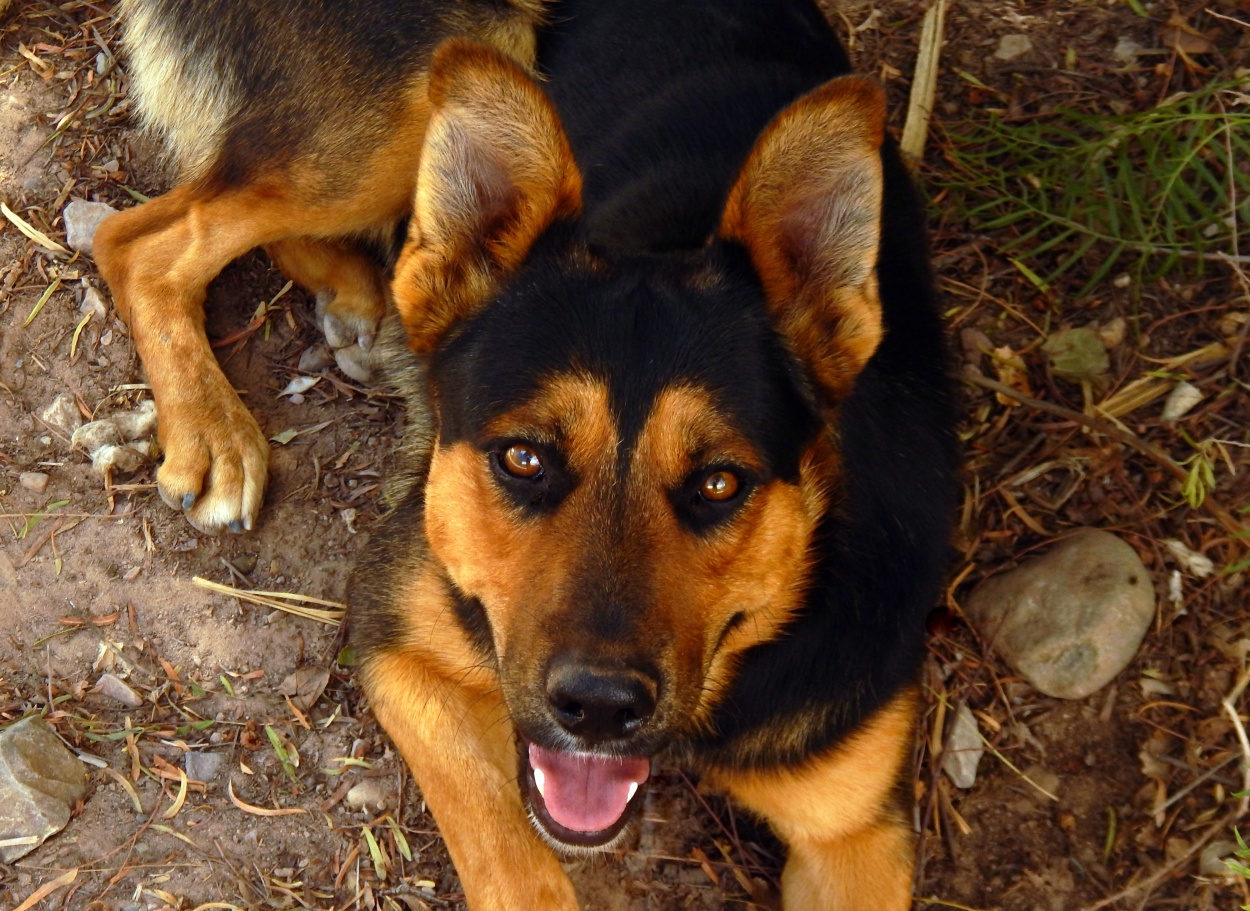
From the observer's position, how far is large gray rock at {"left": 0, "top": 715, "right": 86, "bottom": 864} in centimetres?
Answer: 316

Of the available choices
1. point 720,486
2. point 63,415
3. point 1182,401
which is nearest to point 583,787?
point 720,486

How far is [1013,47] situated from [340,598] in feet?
10.6

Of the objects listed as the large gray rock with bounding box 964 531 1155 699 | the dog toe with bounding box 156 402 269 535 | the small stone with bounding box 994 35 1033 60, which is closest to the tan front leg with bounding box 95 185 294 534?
the dog toe with bounding box 156 402 269 535

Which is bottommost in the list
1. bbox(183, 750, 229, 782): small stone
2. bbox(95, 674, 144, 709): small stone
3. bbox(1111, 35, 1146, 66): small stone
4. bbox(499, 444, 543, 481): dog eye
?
bbox(183, 750, 229, 782): small stone

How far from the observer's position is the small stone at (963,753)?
3.49 metres

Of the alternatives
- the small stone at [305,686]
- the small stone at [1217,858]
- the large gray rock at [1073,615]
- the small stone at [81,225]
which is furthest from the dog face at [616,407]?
the small stone at [81,225]

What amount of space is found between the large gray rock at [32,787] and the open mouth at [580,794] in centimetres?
148

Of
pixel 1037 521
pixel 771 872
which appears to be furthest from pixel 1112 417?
pixel 771 872

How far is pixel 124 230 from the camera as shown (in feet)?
12.7

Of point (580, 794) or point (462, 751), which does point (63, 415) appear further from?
point (580, 794)

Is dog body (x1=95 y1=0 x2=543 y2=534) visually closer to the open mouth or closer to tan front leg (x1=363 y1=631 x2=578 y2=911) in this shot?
tan front leg (x1=363 y1=631 x2=578 y2=911)

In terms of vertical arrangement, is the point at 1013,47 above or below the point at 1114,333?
above

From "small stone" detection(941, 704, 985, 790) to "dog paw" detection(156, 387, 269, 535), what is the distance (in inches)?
89.9

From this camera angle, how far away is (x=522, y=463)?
247 centimetres
